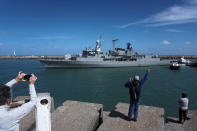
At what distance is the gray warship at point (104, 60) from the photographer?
3800 centimetres

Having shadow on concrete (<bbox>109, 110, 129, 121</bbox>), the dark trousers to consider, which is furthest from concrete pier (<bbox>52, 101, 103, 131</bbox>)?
the dark trousers

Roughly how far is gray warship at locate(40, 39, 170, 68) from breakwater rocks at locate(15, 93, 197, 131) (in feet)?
110

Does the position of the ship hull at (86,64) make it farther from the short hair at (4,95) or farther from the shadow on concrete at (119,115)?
the short hair at (4,95)

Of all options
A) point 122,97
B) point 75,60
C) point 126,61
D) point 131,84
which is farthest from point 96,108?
point 126,61

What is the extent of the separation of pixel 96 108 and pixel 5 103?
142 inches

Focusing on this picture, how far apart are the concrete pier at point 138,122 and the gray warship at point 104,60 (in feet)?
111

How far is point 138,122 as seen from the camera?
3998mm

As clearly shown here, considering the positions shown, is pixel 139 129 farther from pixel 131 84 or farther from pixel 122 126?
pixel 131 84

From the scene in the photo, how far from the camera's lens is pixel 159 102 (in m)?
12.2

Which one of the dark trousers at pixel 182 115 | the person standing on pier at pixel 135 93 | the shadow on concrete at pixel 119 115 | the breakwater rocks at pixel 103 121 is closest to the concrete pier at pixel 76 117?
the breakwater rocks at pixel 103 121

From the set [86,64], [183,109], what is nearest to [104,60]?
[86,64]

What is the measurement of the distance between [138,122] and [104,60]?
37.7 meters

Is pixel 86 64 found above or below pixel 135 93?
below

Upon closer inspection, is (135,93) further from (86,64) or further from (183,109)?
(86,64)
